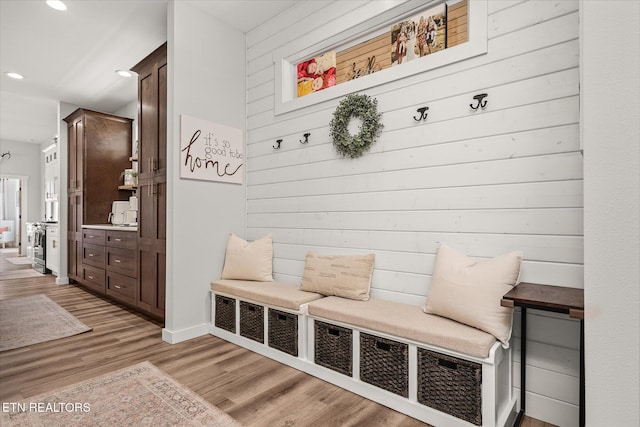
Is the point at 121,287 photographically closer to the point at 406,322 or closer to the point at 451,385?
the point at 406,322

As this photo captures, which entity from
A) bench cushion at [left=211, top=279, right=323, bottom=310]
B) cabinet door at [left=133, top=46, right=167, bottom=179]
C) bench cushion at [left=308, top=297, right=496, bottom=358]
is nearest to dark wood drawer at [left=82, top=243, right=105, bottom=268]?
cabinet door at [left=133, top=46, right=167, bottom=179]

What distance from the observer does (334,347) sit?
6.93 ft

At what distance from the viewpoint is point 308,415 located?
1.77 m

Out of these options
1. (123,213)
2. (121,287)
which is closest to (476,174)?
(121,287)

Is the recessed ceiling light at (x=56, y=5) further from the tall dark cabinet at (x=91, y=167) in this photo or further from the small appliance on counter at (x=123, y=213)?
the small appliance on counter at (x=123, y=213)

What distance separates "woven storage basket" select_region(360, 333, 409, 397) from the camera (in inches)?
70.6

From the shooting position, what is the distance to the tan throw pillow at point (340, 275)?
7.58 feet

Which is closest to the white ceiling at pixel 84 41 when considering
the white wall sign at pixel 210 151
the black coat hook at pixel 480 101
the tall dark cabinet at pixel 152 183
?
the tall dark cabinet at pixel 152 183

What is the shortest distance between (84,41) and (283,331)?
12.1 ft

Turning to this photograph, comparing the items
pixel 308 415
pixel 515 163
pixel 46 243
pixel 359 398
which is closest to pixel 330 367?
pixel 359 398

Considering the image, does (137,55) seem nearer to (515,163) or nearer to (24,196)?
(515,163)

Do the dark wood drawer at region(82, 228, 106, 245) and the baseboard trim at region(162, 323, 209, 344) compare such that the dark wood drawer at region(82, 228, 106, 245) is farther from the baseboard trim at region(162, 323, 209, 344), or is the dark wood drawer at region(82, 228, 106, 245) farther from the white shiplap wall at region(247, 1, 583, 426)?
the white shiplap wall at region(247, 1, 583, 426)

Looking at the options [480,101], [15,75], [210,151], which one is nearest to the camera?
[480,101]

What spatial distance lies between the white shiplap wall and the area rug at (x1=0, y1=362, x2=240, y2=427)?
1.28m
